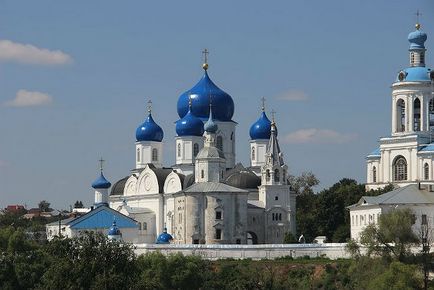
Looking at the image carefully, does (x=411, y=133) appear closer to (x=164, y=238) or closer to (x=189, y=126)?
(x=189, y=126)

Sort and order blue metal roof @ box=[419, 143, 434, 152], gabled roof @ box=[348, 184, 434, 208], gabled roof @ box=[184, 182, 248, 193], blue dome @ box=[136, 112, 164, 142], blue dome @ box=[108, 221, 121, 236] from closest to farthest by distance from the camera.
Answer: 1. gabled roof @ box=[348, 184, 434, 208]
2. blue dome @ box=[108, 221, 121, 236]
3. gabled roof @ box=[184, 182, 248, 193]
4. blue metal roof @ box=[419, 143, 434, 152]
5. blue dome @ box=[136, 112, 164, 142]

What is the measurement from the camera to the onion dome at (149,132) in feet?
243

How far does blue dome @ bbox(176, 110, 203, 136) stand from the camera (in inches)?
2776

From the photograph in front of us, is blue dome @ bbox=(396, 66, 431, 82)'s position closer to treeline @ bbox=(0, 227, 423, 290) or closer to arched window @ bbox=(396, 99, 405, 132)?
arched window @ bbox=(396, 99, 405, 132)

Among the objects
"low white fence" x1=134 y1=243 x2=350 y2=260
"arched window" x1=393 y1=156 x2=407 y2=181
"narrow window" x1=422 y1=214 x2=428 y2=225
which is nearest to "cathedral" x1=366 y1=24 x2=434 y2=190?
"arched window" x1=393 y1=156 x2=407 y2=181

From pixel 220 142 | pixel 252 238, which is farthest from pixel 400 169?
pixel 220 142

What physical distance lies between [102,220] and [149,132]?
23.0 ft

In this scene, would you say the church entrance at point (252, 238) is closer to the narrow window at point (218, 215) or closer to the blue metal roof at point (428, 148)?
the narrow window at point (218, 215)

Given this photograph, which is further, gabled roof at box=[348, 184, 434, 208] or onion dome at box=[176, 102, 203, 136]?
onion dome at box=[176, 102, 203, 136]

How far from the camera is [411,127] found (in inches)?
2785

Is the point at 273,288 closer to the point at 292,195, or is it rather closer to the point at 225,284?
the point at 225,284

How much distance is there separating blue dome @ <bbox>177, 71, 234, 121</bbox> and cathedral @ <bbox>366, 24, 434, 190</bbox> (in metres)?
7.60

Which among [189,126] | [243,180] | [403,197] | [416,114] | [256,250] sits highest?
[416,114]

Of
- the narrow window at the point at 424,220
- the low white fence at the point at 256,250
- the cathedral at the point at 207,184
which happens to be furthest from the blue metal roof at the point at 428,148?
the low white fence at the point at 256,250
